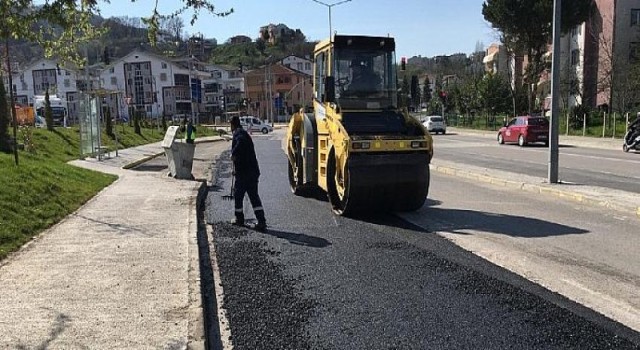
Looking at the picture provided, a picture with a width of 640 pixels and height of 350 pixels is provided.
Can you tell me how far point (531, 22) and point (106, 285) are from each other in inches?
1903

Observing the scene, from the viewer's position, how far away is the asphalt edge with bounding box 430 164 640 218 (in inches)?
425

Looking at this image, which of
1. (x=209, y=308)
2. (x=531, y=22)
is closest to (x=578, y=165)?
(x=209, y=308)

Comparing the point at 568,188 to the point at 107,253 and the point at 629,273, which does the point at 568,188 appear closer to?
the point at 629,273

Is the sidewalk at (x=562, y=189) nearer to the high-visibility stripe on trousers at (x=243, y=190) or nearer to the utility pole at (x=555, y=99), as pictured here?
the utility pole at (x=555, y=99)

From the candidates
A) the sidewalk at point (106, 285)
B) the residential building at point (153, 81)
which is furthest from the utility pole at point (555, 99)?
the residential building at point (153, 81)

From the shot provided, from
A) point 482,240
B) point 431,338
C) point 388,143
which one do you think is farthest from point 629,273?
point 388,143

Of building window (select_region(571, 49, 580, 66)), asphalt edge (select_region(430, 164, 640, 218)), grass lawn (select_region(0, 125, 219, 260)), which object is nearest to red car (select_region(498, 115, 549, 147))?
asphalt edge (select_region(430, 164, 640, 218))

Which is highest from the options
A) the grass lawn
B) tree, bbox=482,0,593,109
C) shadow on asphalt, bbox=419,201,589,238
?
tree, bbox=482,0,593,109

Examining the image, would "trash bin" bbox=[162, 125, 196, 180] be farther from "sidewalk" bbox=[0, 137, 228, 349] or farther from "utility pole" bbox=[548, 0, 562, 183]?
"utility pole" bbox=[548, 0, 562, 183]

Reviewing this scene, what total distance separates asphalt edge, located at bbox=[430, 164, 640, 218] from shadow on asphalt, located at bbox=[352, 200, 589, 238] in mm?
1749

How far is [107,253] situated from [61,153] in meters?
16.8

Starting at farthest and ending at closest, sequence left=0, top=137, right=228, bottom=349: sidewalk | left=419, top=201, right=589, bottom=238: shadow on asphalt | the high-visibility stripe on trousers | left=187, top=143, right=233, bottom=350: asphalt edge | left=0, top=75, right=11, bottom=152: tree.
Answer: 1. left=0, top=75, right=11, bottom=152: tree
2. the high-visibility stripe on trousers
3. left=419, top=201, right=589, bottom=238: shadow on asphalt
4. left=187, top=143, right=233, bottom=350: asphalt edge
5. left=0, top=137, right=228, bottom=349: sidewalk

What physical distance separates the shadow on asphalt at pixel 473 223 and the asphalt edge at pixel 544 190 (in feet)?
5.74

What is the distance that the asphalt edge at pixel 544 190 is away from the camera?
425 inches
